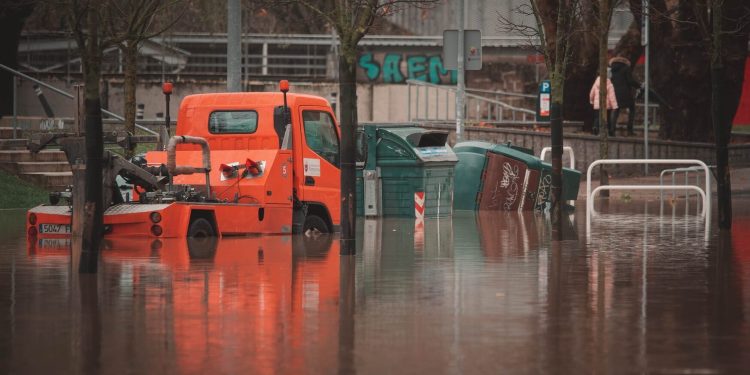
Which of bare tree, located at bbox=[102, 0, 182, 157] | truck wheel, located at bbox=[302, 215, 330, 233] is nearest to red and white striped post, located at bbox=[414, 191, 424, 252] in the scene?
truck wheel, located at bbox=[302, 215, 330, 233]

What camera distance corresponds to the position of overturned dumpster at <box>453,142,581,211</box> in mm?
27328

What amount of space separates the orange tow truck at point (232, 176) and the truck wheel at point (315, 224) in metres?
0.01

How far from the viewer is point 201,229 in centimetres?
1931

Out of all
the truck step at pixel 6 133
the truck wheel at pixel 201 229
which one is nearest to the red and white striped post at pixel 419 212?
the truck wheel at pixel 201 229

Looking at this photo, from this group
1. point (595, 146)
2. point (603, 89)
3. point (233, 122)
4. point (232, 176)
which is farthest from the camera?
point (595, 146)

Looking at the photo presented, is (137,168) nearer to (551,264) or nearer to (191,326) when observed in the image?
(551,264)

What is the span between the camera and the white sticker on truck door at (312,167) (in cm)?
2078

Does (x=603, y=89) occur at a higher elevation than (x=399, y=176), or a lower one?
higher

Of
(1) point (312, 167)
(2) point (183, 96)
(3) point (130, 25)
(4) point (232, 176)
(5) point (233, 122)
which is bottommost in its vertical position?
(4) point (232, 176)

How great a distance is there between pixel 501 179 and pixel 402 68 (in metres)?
23.2

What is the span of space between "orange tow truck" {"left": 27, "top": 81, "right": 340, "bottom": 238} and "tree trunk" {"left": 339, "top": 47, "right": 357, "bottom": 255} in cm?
278

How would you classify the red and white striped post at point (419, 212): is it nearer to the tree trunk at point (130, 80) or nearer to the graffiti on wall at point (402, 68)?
the tree trunk at point (130, 80)

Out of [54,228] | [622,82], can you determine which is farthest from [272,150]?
[622,82]

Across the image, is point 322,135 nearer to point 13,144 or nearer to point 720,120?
point 720,120
